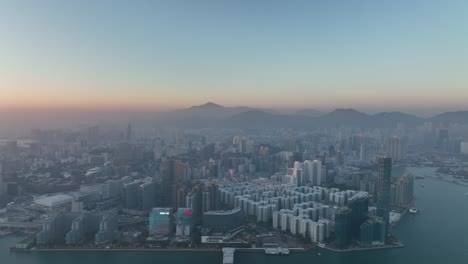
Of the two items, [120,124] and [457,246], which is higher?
[120,124]

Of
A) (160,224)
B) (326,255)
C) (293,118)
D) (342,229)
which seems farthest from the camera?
(293,118)

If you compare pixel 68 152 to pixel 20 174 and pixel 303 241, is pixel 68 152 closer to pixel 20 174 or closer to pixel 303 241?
pixel 20 174

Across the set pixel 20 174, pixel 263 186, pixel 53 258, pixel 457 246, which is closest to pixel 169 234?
pixel 53 258

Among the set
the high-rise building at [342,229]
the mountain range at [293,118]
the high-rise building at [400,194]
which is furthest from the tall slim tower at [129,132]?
the high-rise building at [342,229]

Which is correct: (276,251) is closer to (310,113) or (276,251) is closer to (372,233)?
(372,233)

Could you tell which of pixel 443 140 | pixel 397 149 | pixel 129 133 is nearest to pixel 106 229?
pixel 129 133
